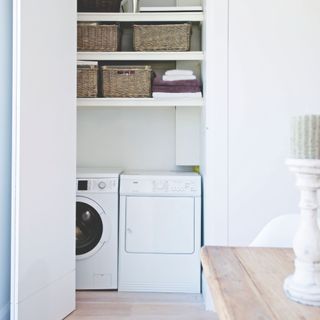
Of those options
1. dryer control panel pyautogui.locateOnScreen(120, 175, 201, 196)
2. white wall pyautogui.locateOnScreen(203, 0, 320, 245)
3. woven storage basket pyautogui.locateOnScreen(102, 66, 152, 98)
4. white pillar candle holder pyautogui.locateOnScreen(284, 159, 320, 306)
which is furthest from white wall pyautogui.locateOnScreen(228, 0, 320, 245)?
white pillar candle holder pyautogui.locateOnScreen(284, 159, 320, 306)

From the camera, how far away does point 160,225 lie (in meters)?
2.88

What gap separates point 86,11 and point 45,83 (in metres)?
1.15

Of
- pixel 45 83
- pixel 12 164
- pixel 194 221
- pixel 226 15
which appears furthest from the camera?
pixel 194 221

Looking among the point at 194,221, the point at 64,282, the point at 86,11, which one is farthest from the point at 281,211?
the point at 86,11

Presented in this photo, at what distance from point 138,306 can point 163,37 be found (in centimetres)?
206

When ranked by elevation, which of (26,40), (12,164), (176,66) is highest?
(176,66)

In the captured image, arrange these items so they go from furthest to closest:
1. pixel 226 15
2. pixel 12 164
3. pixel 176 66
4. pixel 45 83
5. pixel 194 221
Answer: pixel 176 66 < pixel 194 221 < pixel 226 15 < pixel 45 83 < pixel 12 164

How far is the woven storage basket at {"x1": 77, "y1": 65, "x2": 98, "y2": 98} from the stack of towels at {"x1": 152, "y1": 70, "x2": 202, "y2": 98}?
481 mm

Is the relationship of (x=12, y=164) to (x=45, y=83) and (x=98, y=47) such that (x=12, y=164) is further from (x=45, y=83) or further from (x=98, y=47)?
(x=98, y=47)

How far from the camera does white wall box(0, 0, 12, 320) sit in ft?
6.65

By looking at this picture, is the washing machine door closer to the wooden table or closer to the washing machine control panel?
the washing machine control panel

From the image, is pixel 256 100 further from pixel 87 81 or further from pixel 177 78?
pixel 87 81

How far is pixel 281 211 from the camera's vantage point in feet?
7.91

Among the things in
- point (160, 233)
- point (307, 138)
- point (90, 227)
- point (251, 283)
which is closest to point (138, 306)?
point (160, 233)
